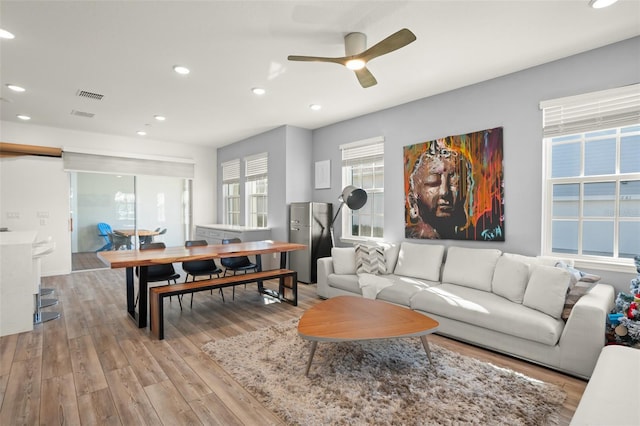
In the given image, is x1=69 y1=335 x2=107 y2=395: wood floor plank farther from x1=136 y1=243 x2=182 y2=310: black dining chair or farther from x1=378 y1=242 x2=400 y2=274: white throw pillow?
x1=378 y1=242 x2=400 y2=274: white throw pillow

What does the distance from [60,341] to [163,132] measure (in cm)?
441

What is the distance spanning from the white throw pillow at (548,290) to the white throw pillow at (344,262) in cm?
207

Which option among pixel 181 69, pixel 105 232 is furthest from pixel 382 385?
pixel 105 232

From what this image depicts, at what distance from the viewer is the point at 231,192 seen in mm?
7676

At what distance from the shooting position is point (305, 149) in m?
6.08

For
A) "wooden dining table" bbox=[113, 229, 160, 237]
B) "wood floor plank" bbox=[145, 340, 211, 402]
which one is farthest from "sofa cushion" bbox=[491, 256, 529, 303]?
"wooden dining table" bbox=[113, 229, 160, 237]

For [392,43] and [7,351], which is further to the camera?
[7,351]

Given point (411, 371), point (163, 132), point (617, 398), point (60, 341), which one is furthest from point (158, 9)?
point (163, 132)

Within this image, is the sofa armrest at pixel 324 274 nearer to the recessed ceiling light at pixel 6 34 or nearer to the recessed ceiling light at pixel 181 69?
the recessed ceiling light at pixel 181 69

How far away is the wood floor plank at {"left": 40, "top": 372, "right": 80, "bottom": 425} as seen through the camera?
198 cm

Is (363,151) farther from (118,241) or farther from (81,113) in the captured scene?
(118,241)

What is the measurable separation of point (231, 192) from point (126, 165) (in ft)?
7.30

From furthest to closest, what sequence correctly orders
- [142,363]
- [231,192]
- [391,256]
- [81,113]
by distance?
[231,192]
[81,113]
[391,256]
[142,363]

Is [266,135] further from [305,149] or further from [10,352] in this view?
[10,352]
